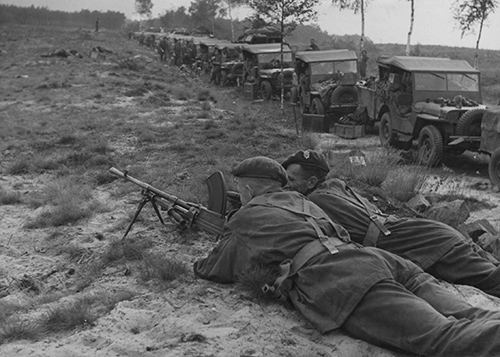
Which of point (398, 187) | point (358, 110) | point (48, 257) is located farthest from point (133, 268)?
point (358, 110)

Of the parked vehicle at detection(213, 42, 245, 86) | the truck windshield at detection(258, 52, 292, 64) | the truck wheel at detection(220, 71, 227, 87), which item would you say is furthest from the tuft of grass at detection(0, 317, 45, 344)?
the truck wheel at detection(220, 71, 227, 87)

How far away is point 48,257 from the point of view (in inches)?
214

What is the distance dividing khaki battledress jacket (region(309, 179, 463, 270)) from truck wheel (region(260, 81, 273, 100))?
13483 millimetres

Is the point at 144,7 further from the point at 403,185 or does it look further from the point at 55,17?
the point at 403,185

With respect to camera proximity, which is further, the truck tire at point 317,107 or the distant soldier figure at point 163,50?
the distant soldier figure at point 163,50

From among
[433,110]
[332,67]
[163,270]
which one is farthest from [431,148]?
[163,270]

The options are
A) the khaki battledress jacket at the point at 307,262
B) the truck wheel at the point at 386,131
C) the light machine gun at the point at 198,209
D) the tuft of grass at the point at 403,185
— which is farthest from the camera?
the truck wheel at the point at 386,131

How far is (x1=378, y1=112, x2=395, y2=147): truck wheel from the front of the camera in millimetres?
11422

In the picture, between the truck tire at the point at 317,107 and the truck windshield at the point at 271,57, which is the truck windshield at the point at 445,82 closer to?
the truck tire at the point at 317,107

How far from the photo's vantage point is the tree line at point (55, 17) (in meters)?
49.9

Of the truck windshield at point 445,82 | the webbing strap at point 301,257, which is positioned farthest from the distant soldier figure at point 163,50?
the webbing strap at point 301,257

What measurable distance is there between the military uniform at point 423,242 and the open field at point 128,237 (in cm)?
18

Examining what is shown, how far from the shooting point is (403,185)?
7.11m

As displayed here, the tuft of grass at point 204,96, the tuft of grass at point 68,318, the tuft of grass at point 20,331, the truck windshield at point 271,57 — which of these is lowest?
the tuft of grass at point 20,331
